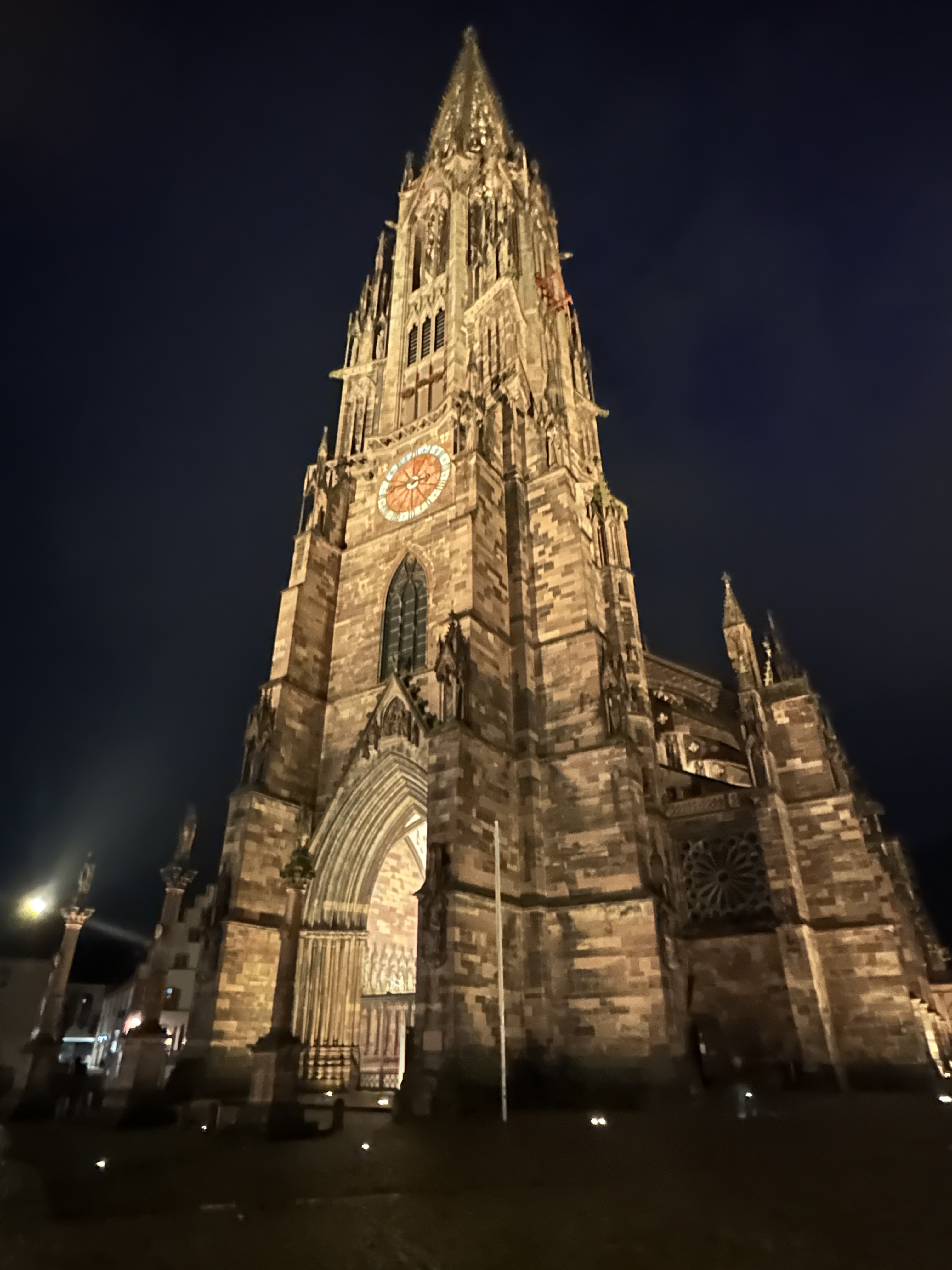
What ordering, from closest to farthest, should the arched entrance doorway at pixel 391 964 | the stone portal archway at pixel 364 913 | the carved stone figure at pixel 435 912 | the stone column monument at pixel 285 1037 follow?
the stone column monument at pixel 285 1037
the carved stone figure at pixel 435 912
the stone portal archway at pixel 364 913
the arched entrance doorway at pixel 391 964

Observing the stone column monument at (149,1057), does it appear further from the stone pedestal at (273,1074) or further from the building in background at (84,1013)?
the building in background at (84,1013)

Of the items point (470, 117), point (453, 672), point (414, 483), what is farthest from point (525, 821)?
point (470, 117)

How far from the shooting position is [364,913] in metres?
17.3

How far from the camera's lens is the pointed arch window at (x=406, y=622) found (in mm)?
19688

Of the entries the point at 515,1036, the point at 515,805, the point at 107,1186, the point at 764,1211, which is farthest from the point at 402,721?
the point at 764,1211

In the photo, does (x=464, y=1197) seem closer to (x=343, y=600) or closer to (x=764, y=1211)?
(x=764, y=1211)

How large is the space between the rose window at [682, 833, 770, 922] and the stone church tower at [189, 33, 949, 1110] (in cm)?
7

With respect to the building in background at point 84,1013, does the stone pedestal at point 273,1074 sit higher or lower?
lower

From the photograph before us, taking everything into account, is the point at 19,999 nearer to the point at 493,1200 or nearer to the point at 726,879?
the point at 726,879

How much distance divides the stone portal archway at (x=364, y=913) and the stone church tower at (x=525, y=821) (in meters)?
0.07

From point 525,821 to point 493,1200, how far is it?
1072cm

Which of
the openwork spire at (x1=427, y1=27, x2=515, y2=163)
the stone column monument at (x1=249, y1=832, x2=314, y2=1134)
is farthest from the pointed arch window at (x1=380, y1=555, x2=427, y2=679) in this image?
the openwork spire at (x1=427, y1=27, x2=515, y2=163)

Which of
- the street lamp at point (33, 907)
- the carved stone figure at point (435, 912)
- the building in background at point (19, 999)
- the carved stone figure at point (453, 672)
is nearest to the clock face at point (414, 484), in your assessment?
the carved stone figure at point (453, 672)

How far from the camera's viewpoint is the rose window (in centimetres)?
1753
